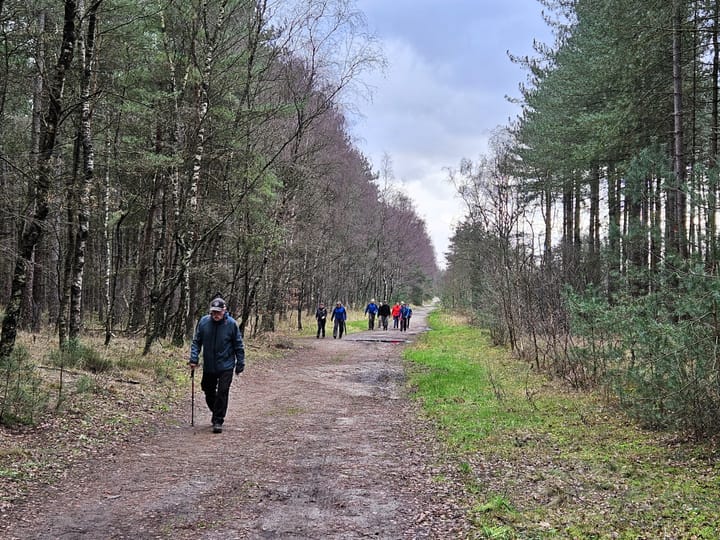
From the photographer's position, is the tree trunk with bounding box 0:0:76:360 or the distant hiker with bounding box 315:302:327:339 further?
the distant hiker with bounding box 315:302:327:339

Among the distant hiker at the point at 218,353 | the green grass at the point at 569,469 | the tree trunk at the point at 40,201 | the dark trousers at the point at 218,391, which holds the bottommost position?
the green grass at the point at 569,469

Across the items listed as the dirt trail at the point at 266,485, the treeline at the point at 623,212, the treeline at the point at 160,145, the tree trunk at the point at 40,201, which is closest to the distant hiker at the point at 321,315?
the treeline at the point at 160,145

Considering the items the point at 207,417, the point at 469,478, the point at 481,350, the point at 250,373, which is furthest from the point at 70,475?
the point at 481,350

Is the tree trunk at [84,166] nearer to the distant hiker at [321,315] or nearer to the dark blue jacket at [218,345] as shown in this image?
the dark blue jacket at [218,345]

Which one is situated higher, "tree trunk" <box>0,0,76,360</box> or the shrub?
"tree trunk" <box>0,0,76,360</box>

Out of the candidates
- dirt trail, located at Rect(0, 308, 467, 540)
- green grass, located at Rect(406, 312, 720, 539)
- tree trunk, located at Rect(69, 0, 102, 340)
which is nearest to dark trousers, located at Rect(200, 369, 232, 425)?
dirt trail, located at Rect(0, 308, 467, 540)

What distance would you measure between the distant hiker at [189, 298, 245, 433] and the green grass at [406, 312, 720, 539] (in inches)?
122

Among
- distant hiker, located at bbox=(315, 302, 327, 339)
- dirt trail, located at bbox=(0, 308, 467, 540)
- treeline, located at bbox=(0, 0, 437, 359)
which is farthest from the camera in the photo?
distant hiker, located at bbox=(315, 302, 327, 339)

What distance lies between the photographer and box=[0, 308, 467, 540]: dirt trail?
445 cm

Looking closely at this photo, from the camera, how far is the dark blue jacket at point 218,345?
8023mm

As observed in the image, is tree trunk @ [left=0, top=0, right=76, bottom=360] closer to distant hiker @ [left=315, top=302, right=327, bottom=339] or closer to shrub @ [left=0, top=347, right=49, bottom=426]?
shrub @ [left=0, top=347, right=49, bottom=426]

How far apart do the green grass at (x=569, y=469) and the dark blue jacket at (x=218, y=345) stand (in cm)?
316

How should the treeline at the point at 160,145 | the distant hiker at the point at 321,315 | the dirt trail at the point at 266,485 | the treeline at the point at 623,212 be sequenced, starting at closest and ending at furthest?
1. the dirt trail at the point at 266,485
2. the treeline at the point at 623,212
3. the treeline at the point at 160,145
4. the distant hiker at the point at 321,315

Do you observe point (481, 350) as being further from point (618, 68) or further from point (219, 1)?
point (219, 1)
